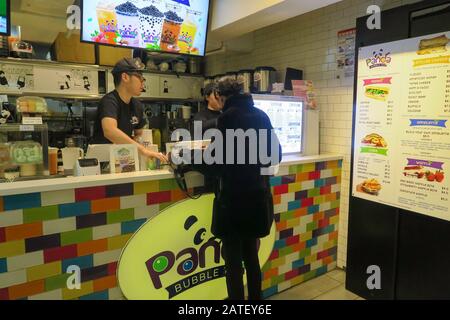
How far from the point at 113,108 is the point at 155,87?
213cm

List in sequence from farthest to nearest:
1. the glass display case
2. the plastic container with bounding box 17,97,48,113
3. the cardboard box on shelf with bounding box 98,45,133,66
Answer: the cardboard box on shelf with bounding box 98,45,133,66 → the plastic container with bounding box 17,97,48,113 → the glass display case

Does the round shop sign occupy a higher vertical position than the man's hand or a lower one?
lower

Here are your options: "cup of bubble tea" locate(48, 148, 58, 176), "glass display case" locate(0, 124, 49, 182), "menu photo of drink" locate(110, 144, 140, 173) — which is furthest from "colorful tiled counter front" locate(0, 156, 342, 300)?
"cup of bubble tea" locate(48, 148, 58, 176)

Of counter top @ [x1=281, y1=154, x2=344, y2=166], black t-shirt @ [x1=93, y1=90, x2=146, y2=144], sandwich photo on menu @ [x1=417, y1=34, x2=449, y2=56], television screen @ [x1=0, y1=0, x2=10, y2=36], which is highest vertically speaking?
television screen @ [x1=0, y1=0, x2=10, y2=36]

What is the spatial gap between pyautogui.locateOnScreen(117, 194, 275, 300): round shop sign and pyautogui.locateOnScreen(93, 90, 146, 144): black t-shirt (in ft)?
3.19

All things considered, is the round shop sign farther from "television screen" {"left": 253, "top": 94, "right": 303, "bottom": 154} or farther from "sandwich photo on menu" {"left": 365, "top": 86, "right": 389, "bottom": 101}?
"sandwich photo on menu" {"left": 365, "top": 86, "right": 389, "bottom": 101}

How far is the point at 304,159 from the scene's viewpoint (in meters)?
2.93

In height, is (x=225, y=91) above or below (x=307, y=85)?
below

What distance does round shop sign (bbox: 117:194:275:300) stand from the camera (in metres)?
2.08

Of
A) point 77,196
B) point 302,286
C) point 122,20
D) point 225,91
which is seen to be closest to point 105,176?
point 77,196

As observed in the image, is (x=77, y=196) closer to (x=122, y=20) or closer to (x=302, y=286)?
(x=122, y=20)

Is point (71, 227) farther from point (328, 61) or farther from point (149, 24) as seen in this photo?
point (328, 61)

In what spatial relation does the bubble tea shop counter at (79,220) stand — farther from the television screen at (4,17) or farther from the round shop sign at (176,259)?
the television screen at (4,17)

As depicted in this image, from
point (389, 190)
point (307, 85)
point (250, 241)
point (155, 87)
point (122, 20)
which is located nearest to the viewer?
point (250, 241)
